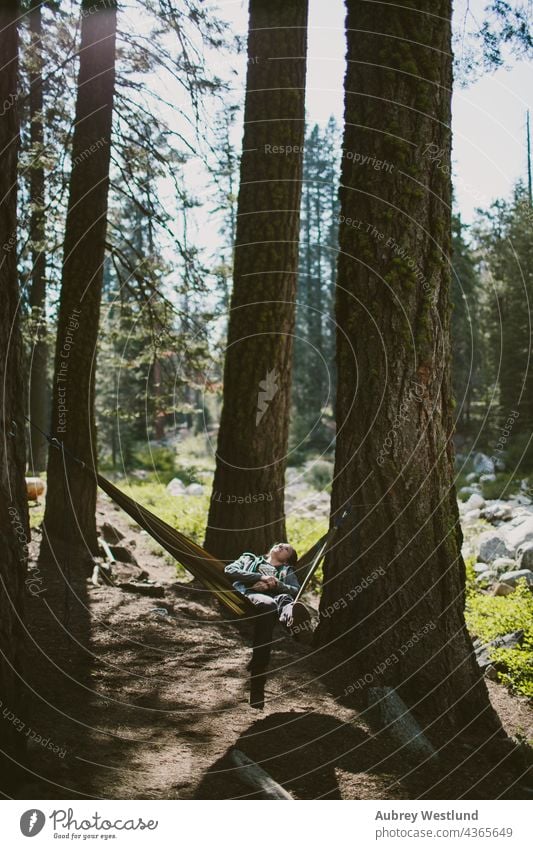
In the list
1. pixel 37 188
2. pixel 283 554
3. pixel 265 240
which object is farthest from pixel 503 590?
pixel 37 188

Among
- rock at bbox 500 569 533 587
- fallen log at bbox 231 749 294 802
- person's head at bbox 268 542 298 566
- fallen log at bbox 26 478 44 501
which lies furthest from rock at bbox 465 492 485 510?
fallen log at bbox 231 749 294 802

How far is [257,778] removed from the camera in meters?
3.09

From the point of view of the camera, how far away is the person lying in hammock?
3635 millimetres

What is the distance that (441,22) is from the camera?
404 centimetres

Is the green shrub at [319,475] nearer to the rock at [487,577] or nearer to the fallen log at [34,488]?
the fallen log at [34,488]

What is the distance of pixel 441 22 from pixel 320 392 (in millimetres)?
22859

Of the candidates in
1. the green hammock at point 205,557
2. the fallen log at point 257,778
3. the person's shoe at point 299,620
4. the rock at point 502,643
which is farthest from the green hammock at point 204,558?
the rock at point 502,643

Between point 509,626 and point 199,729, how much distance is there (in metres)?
2.93

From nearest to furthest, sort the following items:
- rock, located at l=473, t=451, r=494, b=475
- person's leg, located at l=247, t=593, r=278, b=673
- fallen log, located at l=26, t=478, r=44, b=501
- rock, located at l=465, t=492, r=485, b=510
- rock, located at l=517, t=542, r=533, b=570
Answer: person's leg, located at l=247, t=593, r=278, b=673 → rock, located at l=517, t=542, r=533, b=570 → fallen log, located at l=26, t=478, r=44, b=501 → rock, located at l=465, t=492, r=485, b=510 → rock, located at l=473, t=451, r=494, b=475

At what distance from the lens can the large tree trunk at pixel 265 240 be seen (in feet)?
19.9

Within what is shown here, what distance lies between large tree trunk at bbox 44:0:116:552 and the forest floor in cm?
217

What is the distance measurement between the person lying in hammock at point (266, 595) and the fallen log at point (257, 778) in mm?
543

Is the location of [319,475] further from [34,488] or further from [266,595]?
[266,595]

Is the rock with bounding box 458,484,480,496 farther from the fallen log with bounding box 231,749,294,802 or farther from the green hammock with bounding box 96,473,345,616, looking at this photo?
the fallen log with bounding box 231,749,294,802
